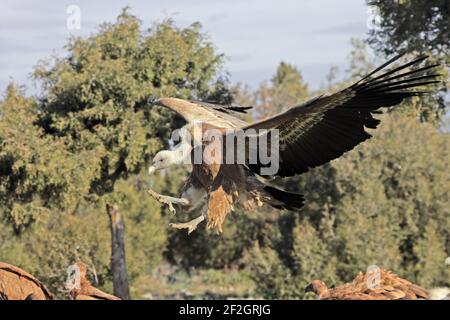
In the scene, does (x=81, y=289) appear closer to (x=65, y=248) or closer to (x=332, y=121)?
(x=332, y=121)

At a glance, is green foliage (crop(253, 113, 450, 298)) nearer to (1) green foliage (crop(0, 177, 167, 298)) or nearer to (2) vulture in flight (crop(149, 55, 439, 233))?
A: (1) green foliage (crop(0, 177, 167, 298))

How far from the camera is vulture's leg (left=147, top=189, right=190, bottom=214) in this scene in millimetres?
7905

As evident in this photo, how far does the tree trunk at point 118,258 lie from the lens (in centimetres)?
2009

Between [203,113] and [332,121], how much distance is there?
1197 mm

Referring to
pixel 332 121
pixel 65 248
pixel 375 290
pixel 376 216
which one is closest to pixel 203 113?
pixel 332 121

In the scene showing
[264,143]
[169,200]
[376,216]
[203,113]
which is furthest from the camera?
[376,216]

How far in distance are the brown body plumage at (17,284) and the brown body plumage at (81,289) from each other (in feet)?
0.69

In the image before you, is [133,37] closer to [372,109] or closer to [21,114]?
[21,114]

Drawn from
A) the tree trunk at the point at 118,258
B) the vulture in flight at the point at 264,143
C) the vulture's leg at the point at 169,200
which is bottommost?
the tree trunk at the point at 118,258

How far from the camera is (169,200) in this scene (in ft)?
26.7

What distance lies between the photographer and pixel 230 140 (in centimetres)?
830

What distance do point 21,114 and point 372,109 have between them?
1185 centimetres

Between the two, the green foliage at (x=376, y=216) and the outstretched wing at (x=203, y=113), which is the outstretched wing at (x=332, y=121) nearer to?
the outstretched wing at (x=203, y=113)

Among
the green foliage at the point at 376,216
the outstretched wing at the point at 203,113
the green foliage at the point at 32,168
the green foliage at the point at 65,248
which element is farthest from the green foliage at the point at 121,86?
the outstretched wing at the point at 203,113
